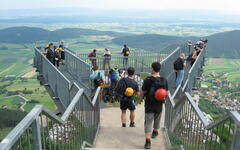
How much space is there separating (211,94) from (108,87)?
154 ft

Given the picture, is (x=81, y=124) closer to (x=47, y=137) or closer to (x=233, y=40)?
(x=47, y=137)

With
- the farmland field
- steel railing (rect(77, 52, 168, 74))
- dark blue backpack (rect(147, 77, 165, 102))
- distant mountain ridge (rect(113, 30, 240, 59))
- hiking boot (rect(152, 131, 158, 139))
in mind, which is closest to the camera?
dark blue backpack (rect(147, 77, 165, 102))

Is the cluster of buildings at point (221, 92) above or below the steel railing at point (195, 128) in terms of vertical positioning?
below

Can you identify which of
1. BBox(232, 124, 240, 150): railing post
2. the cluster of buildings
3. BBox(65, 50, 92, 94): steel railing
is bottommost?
the cluster of buildings

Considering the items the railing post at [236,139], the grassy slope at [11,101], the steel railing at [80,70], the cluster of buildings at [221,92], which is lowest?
the grassy slope at [11,101]

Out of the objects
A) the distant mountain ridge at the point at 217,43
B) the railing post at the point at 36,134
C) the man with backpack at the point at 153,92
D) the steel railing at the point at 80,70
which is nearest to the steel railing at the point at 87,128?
the railing post at the point at 36,134

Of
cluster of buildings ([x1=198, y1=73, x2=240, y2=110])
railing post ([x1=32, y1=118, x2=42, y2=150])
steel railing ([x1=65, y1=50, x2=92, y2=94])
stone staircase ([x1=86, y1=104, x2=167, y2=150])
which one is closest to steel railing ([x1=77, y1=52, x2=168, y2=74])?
steel railing ([x1=65, y1=50, x2=92, y2=94])

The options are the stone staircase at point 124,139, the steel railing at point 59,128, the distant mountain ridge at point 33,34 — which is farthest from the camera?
the distant mountain ridge at point 33,34

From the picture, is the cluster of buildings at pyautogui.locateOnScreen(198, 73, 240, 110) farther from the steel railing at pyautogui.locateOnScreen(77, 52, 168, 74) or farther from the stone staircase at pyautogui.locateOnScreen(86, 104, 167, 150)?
the stone staircase at pyautogui.locateOnScreen(86, 104, 167, 150)

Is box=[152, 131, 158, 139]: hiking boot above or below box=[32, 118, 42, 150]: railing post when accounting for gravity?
below

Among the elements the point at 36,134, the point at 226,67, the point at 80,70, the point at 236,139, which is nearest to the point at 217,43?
the point at 226,67

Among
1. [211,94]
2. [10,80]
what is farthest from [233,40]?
[10,80]

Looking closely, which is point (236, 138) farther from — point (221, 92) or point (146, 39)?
point (146, 39)

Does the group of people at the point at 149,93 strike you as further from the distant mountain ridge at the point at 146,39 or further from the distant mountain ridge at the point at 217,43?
the distant mountain ridge at the point at 217,43
